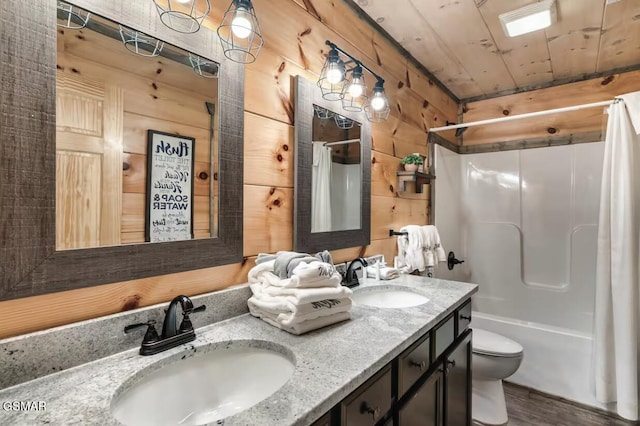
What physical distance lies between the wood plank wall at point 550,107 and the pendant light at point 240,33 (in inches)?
96.3

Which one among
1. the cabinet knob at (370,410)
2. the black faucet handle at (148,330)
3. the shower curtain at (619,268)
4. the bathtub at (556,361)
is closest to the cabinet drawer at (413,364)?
the cabinet knob at (370,410)

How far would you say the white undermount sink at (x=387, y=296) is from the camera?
4.79 feet

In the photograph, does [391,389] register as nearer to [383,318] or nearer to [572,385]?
[383,318]

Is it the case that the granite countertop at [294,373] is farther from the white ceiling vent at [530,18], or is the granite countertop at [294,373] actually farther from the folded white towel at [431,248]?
the white ceiling vent at [530,18]

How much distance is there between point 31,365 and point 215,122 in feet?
2.50

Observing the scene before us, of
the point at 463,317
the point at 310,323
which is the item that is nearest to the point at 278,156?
the point at 310,323

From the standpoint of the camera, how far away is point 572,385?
7.04ft

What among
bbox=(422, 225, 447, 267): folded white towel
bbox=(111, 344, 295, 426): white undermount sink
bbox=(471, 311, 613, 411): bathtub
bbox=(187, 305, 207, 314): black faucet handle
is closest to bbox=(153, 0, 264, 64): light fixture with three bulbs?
bbox=(187, 305, 207, 314): black faucet handle

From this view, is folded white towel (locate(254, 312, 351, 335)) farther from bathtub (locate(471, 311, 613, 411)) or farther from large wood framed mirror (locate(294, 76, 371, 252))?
bathtub (locate(471, 311, 613, 411))

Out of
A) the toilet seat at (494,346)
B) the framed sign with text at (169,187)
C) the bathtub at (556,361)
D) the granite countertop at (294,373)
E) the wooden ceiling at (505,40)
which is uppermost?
the wooden ceiling at (505,40)

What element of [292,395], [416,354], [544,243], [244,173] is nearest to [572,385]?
[544,243]

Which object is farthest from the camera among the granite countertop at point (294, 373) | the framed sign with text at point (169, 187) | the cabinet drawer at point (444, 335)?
the cabinet drawer at point (444, 335)

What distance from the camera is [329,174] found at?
1.47 m

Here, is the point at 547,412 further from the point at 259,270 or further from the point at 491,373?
the point at 259,270
